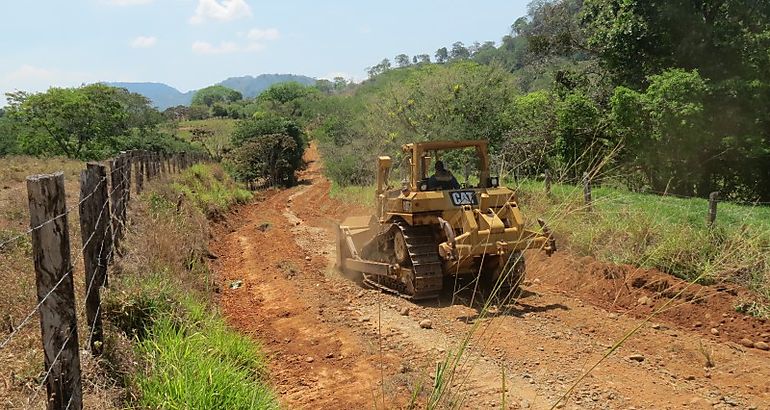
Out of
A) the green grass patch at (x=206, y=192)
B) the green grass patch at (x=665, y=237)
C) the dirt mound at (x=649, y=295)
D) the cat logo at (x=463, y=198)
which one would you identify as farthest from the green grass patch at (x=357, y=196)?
the cat logo at (x=463, y=198)

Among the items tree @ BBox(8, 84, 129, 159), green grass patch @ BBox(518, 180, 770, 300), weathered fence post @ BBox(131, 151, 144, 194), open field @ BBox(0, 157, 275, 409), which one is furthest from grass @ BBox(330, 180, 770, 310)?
tree @ BBox(8, 84, 129, 159)

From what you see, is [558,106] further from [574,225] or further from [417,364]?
[417,364]

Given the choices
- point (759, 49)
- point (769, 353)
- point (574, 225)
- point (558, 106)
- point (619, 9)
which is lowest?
point (769, 353)

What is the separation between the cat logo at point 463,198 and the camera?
26.3ft

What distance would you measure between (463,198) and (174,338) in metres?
4.38

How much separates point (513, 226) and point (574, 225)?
3130mm

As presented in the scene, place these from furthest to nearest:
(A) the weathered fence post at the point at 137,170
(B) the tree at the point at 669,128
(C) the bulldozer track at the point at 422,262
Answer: (B) the tree at the point at 669,128
(A) the weathered fence post at the point at 137,170
(C) the bulldozer track at the point at 422,262

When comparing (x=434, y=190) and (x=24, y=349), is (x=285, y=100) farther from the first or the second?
(x=24, y=349)

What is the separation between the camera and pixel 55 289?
3.03 meters

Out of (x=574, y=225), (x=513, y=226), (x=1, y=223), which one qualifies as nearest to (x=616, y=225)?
(x=574, y=225)

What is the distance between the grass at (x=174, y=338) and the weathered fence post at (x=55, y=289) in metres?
0.84

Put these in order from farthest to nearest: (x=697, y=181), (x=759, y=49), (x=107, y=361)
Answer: (x=697, y=181)
(x=759, y=49)
(x=107, y=361)

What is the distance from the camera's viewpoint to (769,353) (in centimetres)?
611

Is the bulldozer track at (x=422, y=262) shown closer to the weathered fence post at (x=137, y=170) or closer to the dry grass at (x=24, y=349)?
the dry grass at (x=24, y=349)
